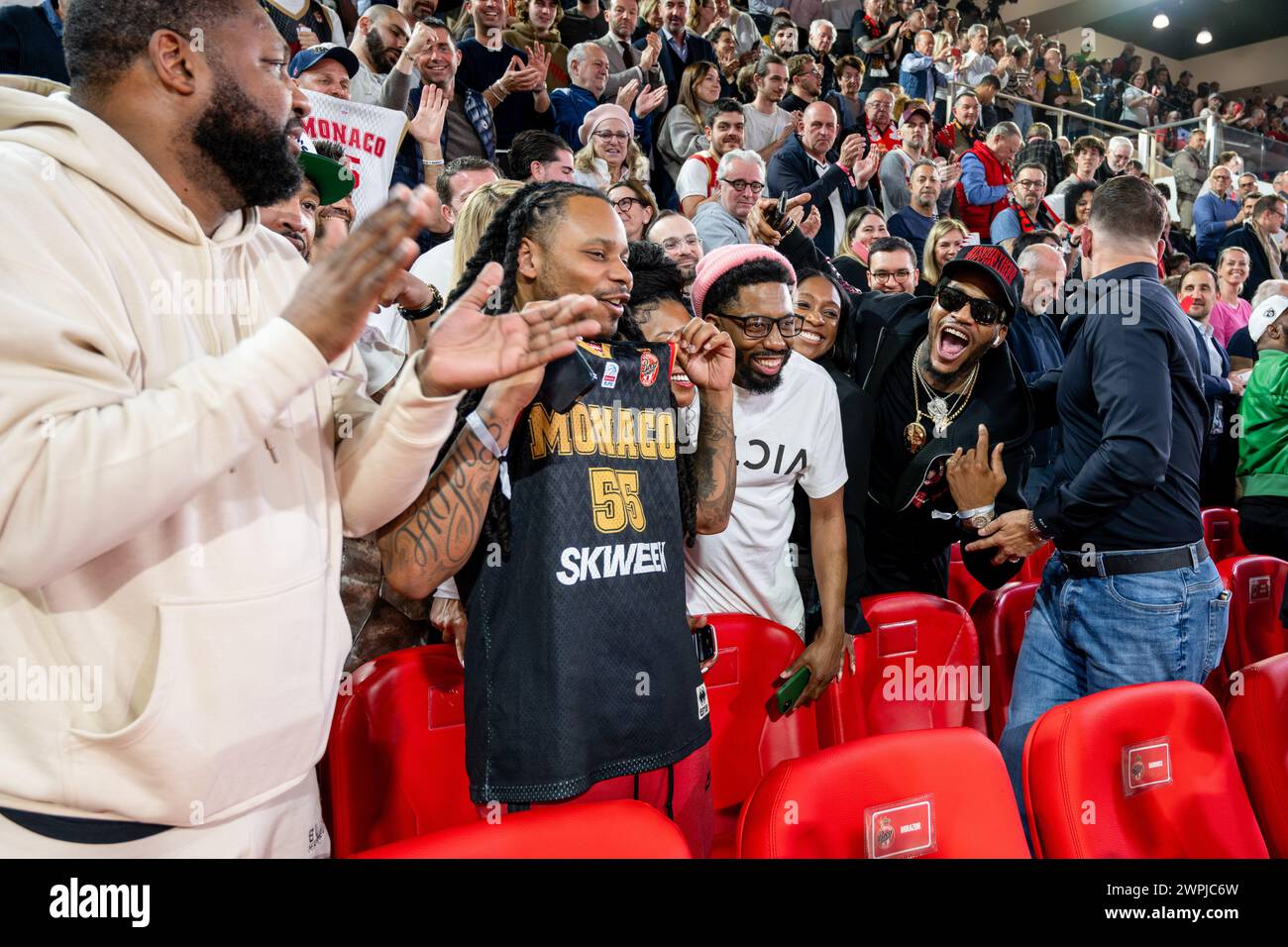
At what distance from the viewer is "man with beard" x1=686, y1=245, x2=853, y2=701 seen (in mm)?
2625

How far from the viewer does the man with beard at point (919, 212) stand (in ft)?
22.4

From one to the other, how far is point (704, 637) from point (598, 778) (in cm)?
52

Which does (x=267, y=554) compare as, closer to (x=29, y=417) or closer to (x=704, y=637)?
(x=29, y=417)

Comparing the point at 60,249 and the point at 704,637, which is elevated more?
the point at 60,249

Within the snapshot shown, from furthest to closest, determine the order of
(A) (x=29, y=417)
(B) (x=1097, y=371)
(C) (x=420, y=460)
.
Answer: (B) (x=1097, y=371)
(C) (x=420, y=460)
(A) (x=29, y=417)

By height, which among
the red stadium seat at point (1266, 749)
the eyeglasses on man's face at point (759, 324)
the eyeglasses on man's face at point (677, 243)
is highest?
the eyeglasses on man's face at point (677, 243)

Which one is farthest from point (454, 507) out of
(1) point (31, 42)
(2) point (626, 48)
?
(2) point (626, 48)

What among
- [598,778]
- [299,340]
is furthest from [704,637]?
[299,340]

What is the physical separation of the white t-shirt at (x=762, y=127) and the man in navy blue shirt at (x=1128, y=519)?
4.61 meters

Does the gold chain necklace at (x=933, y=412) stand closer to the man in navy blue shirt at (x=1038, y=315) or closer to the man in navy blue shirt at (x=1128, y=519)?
the man in navy blue shirt at (x=1128, y=519)

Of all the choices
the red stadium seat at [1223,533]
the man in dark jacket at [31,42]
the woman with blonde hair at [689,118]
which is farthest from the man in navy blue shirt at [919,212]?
the man in dark jacket at [31,42]

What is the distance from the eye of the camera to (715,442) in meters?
2.13

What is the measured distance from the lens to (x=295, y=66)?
3.98m

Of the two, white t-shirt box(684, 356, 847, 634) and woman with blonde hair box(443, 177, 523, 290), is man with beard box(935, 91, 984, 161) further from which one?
woman with blonde hair box(443, 177, 523, 290)
